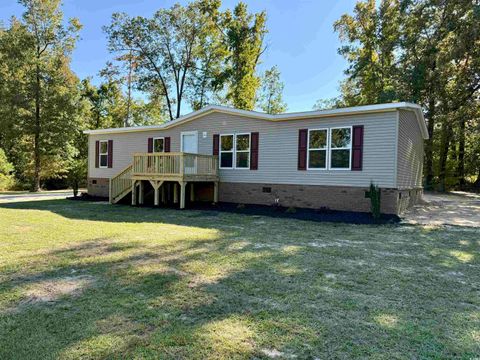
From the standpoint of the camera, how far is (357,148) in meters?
10.3

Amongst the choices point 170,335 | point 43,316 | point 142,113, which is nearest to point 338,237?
point 170,335

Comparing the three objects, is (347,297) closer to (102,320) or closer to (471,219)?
(102,320)

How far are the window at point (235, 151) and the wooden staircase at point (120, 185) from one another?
154 inches

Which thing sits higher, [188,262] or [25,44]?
[25,44]

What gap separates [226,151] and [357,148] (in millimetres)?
4957

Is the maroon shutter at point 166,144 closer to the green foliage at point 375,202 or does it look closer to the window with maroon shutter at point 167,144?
the window with maroon shutter at point 167,144

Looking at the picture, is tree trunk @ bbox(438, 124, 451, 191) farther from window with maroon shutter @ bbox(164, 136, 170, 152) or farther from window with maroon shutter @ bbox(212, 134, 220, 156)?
window with maroon shutter @ bbox(164, 136, 170, 152)

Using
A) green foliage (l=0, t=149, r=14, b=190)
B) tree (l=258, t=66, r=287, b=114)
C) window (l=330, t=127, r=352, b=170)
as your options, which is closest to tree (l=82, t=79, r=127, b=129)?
green foliage (l=0, t=149, r=14, b=190)

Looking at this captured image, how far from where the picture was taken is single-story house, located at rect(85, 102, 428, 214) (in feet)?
32.9

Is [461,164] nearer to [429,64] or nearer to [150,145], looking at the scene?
[429,64]

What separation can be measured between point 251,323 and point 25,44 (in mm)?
25202

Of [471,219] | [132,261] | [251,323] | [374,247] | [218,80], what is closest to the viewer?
[251,323]

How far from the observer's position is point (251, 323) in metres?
2.96

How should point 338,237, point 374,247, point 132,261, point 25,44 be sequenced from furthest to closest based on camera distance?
point 25,44, point 338,237, point 374,247, point 132,261
